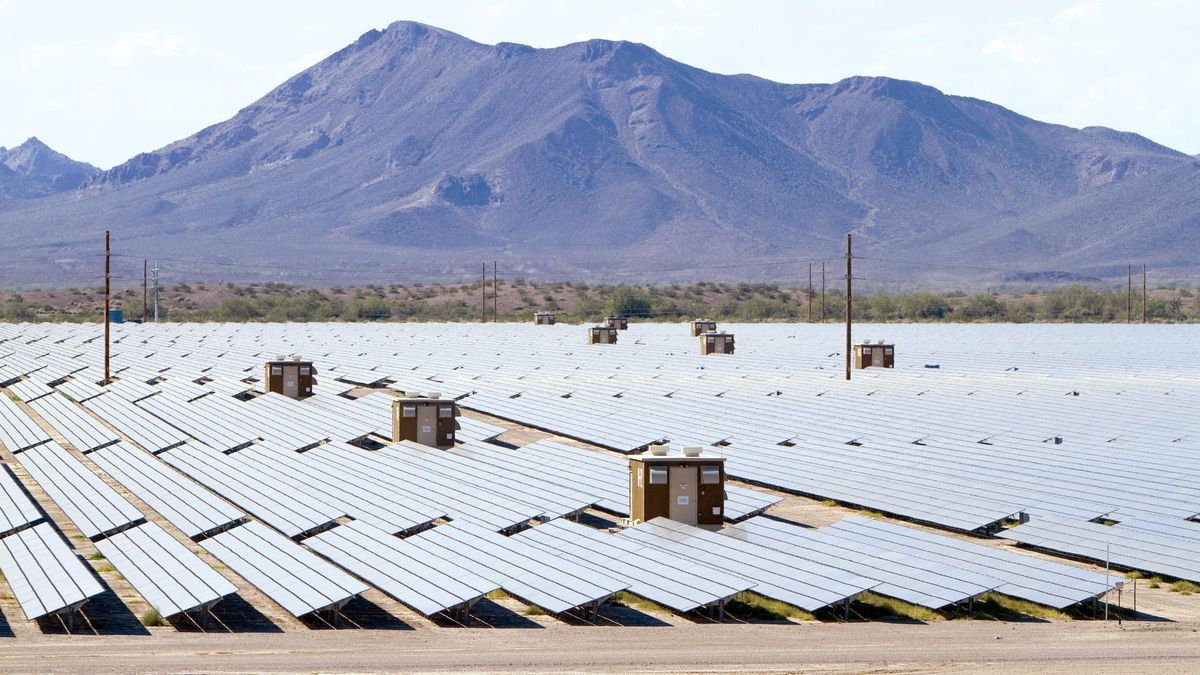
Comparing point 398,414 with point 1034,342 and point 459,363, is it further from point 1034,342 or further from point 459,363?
point 1034,342

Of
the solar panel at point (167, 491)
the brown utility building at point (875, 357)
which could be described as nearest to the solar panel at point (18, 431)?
the solar panel at point (167, 491)

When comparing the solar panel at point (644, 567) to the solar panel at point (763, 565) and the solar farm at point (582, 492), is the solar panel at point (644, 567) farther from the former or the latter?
the solar panel at point (763, 565)

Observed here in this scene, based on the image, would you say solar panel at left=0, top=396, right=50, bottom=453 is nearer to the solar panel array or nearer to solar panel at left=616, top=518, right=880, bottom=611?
the solar panel array

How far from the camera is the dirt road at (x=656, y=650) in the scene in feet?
53.1

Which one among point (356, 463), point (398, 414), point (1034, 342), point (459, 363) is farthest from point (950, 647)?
point (1034, 342)

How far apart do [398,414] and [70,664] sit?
1552 cm

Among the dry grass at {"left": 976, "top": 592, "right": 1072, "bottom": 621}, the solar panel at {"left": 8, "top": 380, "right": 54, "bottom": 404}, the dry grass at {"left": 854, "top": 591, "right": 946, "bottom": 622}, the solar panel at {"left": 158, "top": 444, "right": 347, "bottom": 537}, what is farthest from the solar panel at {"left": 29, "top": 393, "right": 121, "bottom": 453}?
the dry grass at {"left": 976, "top": 592, "right": 1072, "bottom": 621}

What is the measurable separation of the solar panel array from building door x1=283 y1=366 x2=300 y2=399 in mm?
665

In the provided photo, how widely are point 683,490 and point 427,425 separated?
9.89 metres

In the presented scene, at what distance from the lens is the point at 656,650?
17.0 m

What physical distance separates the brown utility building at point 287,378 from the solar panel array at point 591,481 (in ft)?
1.94

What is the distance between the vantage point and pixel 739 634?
17.8m

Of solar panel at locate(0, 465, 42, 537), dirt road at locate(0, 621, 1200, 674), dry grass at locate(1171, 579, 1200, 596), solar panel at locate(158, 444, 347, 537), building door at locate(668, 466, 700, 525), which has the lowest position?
dirt road at locate(0, 621, 1200, 674)

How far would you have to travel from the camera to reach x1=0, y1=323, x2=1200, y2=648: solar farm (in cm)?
1898
